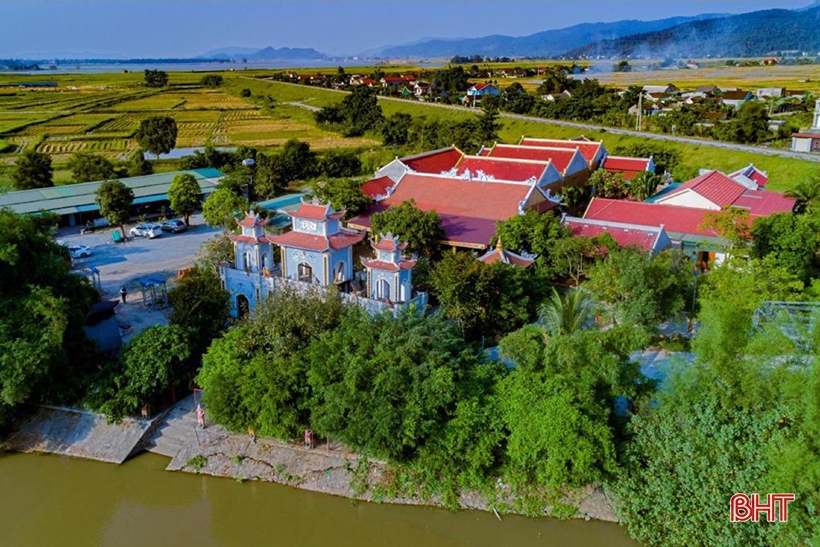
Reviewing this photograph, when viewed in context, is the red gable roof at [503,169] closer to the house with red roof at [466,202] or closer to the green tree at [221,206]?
the house with red roof at [466,202]

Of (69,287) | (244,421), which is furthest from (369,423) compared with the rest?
(69,287)

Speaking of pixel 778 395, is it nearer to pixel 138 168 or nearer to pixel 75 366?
→ pixel 75 366

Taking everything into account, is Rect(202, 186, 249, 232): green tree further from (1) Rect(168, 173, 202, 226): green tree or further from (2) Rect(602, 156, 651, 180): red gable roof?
(2) Rect(602, 156, 651, 180): red gable roof

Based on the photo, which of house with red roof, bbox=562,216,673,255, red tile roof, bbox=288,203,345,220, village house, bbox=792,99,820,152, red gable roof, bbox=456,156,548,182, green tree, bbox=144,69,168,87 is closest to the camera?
red tile roof, bbox=288,203,345,220

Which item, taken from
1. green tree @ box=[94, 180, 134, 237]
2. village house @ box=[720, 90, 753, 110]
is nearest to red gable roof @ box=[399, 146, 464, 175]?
green tree @ box=[94, 180, 134, 237]

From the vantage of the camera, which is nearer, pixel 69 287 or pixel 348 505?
pixel 348 505

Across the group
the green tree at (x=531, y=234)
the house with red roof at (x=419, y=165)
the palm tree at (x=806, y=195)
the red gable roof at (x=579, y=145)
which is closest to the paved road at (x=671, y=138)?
the red gable roof at (x=579, y=145)
